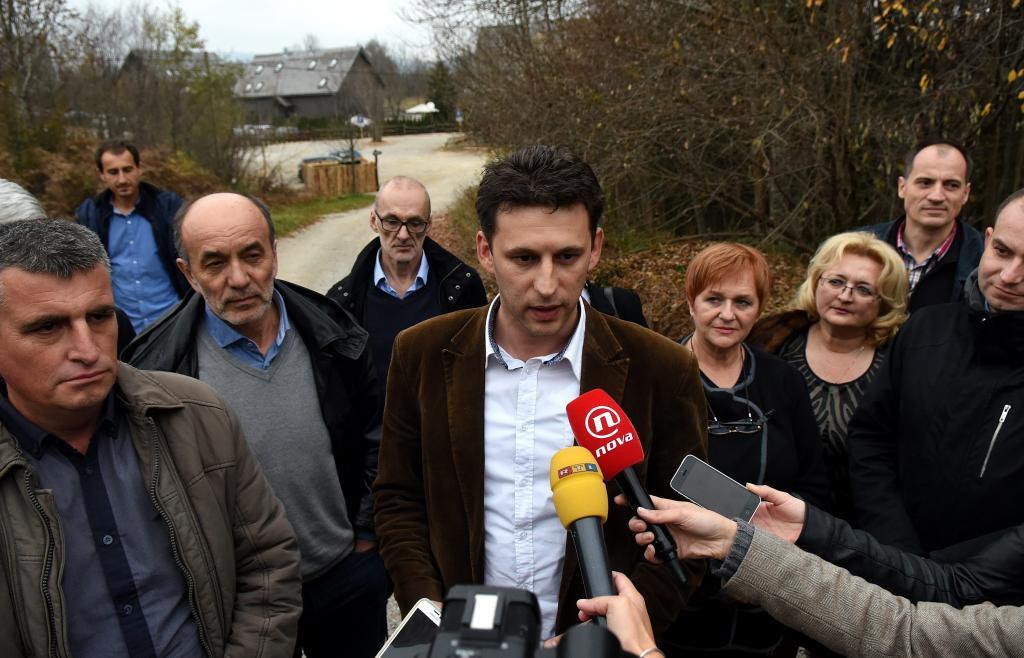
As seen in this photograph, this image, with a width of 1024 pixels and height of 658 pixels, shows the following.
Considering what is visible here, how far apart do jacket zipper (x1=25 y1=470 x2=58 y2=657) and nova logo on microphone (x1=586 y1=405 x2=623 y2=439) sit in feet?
4.34

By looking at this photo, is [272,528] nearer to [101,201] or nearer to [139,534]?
[139,534]

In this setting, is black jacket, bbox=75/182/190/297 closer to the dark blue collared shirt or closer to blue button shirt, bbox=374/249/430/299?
blue button shirt, bbox=374/249/430/299

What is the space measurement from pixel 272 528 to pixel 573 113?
8.04 m

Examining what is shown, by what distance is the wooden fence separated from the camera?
24.4 meters

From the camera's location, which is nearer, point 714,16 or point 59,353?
point 59,353

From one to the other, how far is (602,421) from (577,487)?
0.86ft

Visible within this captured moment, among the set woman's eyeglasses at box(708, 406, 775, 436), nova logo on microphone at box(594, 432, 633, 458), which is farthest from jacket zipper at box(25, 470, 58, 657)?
woman's eyeglasses at box(708, 406, 775, 436)

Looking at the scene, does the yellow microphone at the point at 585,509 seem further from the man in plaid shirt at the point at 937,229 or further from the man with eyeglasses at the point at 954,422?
the man in plaid shirt at the point at 937,229

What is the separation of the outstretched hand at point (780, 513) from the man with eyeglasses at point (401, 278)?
86.0 inches

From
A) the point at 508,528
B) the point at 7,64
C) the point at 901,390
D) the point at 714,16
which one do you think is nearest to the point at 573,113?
the point at 714,16

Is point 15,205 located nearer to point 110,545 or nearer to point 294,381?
point 294,381

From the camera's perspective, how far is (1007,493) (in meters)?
2.26

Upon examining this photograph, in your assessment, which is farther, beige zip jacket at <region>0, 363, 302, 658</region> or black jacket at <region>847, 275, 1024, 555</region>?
black jacket at <region>847, 275, 1024, 555</region>

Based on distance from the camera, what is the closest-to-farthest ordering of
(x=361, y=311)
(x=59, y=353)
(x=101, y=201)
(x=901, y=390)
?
(x=59, y=353), (x=901, y=390), (x=361, y=311), (x=101, y=201)
